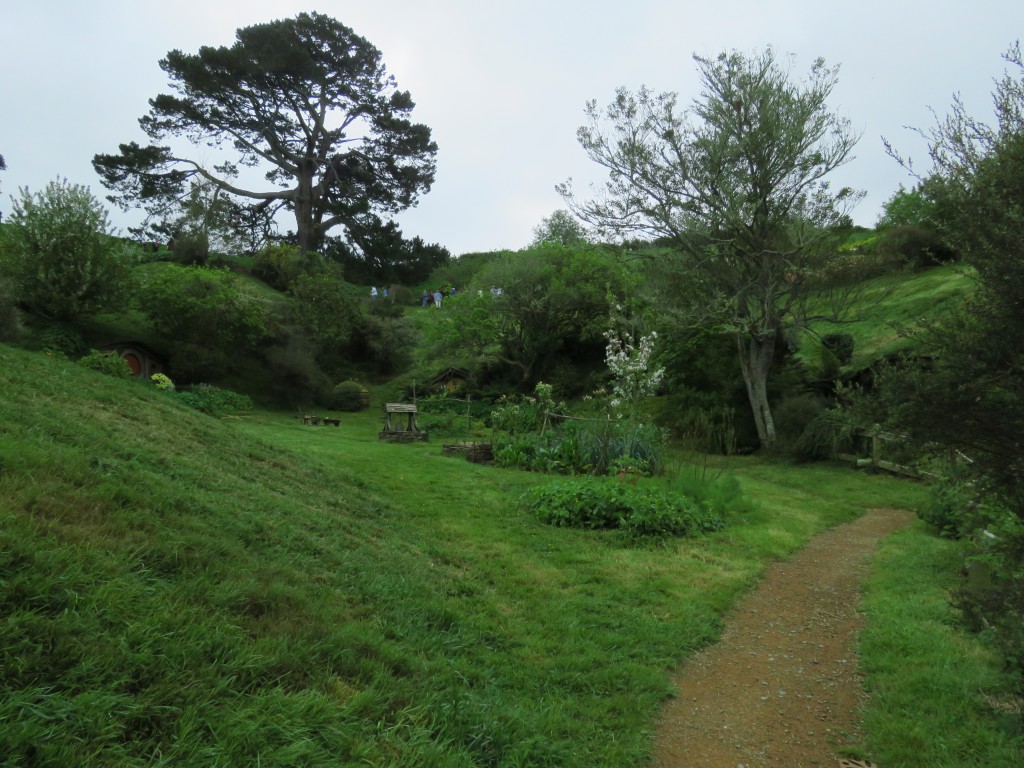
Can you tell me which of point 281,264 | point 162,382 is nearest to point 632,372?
point 162,382

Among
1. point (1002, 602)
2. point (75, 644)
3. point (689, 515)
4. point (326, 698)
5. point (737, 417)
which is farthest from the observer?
point (737, 417)

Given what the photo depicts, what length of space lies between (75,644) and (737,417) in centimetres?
2037

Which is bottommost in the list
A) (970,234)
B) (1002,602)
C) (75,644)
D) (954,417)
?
(75,644)

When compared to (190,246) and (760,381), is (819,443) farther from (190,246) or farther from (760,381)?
(190,246)

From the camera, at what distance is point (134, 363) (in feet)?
83.3

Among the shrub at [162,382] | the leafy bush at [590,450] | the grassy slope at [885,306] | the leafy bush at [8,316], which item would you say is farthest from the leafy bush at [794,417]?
the leafy bush at [8,316]

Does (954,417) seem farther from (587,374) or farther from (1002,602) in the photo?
(587,374)

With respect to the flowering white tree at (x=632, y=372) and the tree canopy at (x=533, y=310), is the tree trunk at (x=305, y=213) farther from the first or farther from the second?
the flowering white tree at (x=632, y=372)

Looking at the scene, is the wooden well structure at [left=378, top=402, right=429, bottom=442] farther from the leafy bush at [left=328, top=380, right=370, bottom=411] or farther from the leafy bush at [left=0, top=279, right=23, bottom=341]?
the leafy bush at [left=0, top=279, right=23, bottom=341]

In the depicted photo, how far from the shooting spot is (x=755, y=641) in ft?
18.4

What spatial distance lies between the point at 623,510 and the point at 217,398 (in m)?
18.6

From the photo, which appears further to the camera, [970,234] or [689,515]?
[689,515]

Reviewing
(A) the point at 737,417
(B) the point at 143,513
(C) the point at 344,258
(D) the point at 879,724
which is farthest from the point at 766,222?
(C) the point at 344,258

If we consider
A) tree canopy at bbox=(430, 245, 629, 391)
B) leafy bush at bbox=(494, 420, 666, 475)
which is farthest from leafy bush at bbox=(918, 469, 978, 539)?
tree canopy at bbox=(430, 245, 629, 391)
